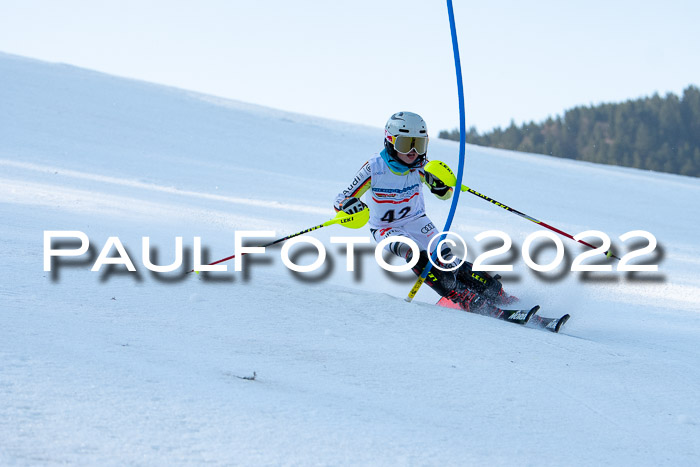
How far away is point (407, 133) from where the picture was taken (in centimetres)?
468

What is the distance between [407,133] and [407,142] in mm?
65

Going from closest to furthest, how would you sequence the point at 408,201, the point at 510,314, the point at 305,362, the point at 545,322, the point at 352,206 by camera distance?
the point at 305,362 → the point at 545,322 → the point at 510,314 → the point at 352,206 → the point at 408,201

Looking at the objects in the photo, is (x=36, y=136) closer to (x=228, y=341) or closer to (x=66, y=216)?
(x=66, y=216)

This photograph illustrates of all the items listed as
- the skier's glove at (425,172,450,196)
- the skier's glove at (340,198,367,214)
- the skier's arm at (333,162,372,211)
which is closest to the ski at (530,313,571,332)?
the skier's glove at (425,172,450,196)

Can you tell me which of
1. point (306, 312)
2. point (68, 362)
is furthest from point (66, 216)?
point (68, 362)

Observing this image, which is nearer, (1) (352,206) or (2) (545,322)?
(2) (545,322)

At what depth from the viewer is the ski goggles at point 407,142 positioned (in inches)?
185

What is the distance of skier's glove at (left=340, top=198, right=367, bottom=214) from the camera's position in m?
4.62

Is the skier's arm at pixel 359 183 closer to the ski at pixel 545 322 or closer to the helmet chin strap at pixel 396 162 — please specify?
the helmet chin strap at pixel 396 162

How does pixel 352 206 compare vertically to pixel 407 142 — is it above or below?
below

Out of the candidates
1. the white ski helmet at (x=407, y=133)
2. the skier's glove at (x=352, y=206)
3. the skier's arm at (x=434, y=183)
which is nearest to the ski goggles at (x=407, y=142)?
the white ski helmet at (x=407, y=133)

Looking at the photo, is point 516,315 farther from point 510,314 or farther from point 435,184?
point 435,184

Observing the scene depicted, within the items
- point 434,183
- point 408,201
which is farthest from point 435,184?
point 408,201

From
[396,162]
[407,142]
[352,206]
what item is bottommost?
[352,206]
